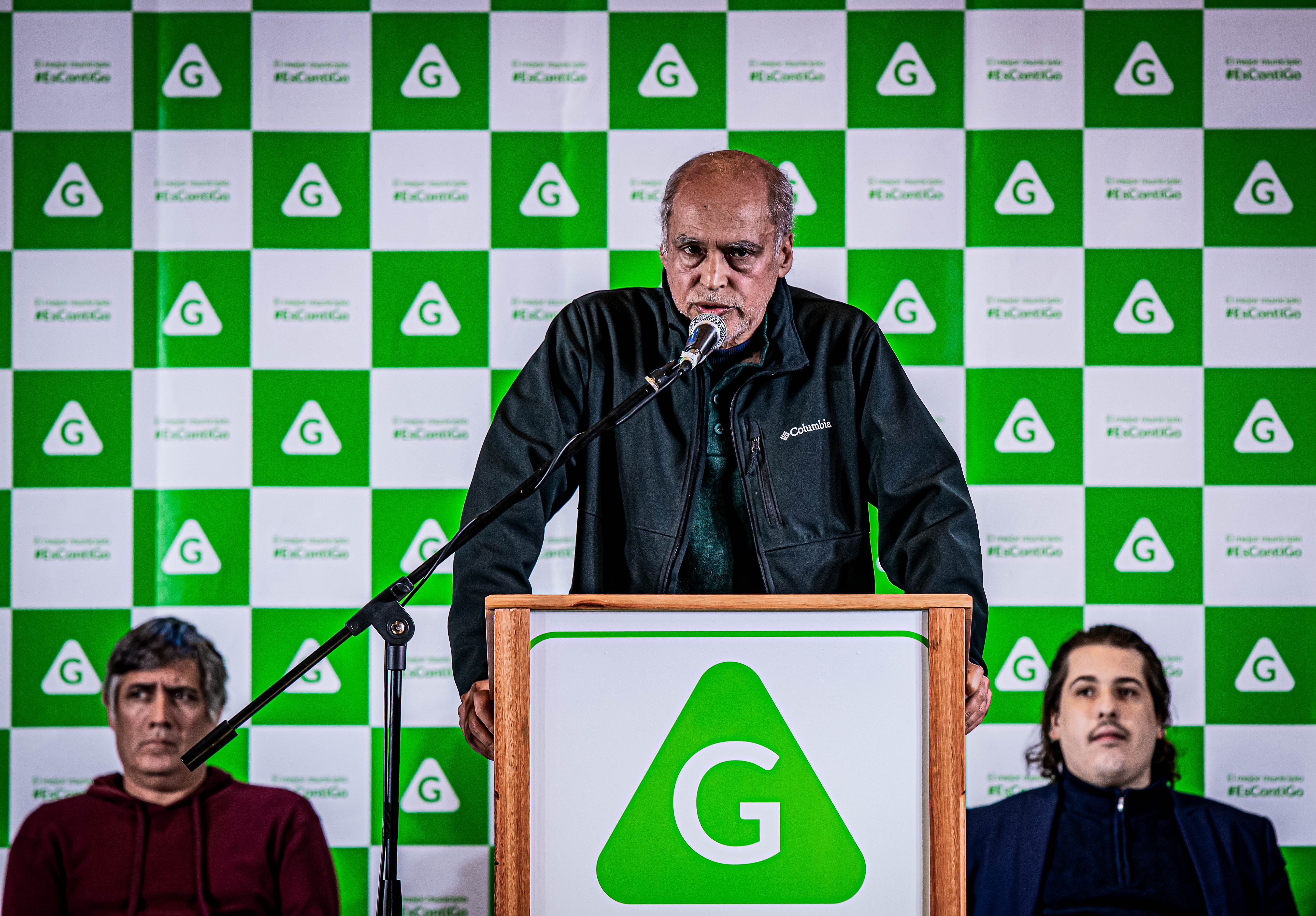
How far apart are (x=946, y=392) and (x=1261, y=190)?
0.90 m

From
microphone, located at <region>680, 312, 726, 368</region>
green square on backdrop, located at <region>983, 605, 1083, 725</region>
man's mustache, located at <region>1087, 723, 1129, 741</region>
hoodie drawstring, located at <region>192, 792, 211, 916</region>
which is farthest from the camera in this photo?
green square on backdrop, located at <region>983, 605, 1083, 725</region>

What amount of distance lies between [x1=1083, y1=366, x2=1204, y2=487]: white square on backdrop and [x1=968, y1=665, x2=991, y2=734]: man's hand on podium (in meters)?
1.54

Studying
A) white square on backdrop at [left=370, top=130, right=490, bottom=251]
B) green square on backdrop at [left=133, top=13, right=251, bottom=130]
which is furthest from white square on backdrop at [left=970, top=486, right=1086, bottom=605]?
green square on backdrop at [left=133, top=13, right=251, bottom=130]

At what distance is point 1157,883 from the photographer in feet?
8.02

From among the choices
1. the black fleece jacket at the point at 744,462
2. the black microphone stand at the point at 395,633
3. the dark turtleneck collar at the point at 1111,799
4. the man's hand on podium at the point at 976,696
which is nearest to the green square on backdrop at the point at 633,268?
the black fleece jacket at the point at 744,462

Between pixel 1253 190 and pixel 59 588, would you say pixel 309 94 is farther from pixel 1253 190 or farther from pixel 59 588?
pixel 1253 190

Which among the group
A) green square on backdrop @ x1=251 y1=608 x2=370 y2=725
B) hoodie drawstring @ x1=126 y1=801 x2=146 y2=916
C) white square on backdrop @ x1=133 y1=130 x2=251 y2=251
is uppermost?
white square on backdrop @ x1=133 y1=130 x2=251 y2=251

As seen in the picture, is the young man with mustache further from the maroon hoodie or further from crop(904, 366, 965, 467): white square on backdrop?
the maroon hoodie

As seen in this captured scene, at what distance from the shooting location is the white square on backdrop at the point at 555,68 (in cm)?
269

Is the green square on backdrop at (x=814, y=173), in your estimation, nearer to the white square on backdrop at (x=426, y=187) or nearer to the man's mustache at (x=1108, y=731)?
the white square on backdrop at (x=426, y=187)

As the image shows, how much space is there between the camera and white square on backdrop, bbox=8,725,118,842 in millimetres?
2645

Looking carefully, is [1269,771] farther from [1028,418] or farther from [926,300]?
[926,300]

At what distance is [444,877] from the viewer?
265 centimetres

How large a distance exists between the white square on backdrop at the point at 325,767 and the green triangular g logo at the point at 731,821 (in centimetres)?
172
